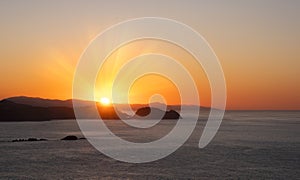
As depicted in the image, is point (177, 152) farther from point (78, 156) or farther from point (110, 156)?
point (78, 156)

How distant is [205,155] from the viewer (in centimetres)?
7825

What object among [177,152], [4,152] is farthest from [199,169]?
[4,152]

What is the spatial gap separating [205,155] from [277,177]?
2608 centimetres

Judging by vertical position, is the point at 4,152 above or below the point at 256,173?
above

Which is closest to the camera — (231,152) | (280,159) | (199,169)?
(199,169)

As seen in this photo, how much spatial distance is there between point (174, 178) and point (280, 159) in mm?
28242

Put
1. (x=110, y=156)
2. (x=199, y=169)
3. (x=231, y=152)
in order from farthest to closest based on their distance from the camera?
(x=231, y=152) → (x=110, y=156) → (x=199, y=169)

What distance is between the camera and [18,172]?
185ft

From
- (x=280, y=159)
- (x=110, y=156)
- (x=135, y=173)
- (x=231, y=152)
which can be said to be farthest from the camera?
(x=231, y=152)

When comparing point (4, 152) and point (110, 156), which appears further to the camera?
point (4, 152)

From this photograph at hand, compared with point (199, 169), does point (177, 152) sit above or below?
above

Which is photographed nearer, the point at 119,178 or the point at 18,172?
the point at 119,178

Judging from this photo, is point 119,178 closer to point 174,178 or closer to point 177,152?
point 174,178

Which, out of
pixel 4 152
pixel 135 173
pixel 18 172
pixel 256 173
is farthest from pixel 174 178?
pixel 4 152
